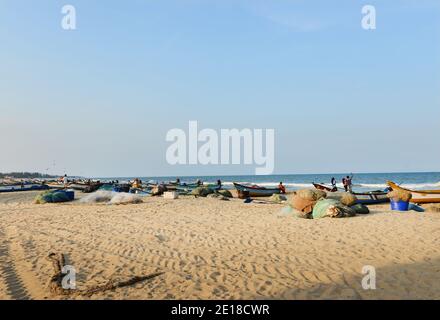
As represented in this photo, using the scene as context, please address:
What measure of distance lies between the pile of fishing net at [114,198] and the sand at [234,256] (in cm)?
915

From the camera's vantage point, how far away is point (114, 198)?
82.0 ft

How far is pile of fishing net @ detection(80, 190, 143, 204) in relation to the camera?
24.7m

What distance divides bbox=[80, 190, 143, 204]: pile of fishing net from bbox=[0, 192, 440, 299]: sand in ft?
30.0

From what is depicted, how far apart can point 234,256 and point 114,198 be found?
58.4 feet

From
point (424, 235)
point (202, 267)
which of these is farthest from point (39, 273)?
point (424, 235)

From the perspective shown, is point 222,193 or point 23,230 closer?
point 23,230

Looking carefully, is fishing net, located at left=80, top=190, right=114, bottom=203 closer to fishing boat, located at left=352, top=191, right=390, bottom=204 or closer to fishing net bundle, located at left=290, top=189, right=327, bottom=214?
fishing net bundle, located at left=290, top=189, right=327, bottom=214

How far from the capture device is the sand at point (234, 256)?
6.46 meters

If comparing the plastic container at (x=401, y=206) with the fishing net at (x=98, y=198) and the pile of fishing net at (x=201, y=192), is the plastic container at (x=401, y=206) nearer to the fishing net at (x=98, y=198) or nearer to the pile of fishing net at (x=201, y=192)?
the pile of fishing net at (x=201, y=192)

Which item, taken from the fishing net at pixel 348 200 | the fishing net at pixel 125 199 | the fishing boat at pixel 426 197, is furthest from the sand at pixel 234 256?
the fishing boat at pixel 426 197

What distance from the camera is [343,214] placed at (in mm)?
15406

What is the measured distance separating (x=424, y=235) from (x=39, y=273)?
447 inches
